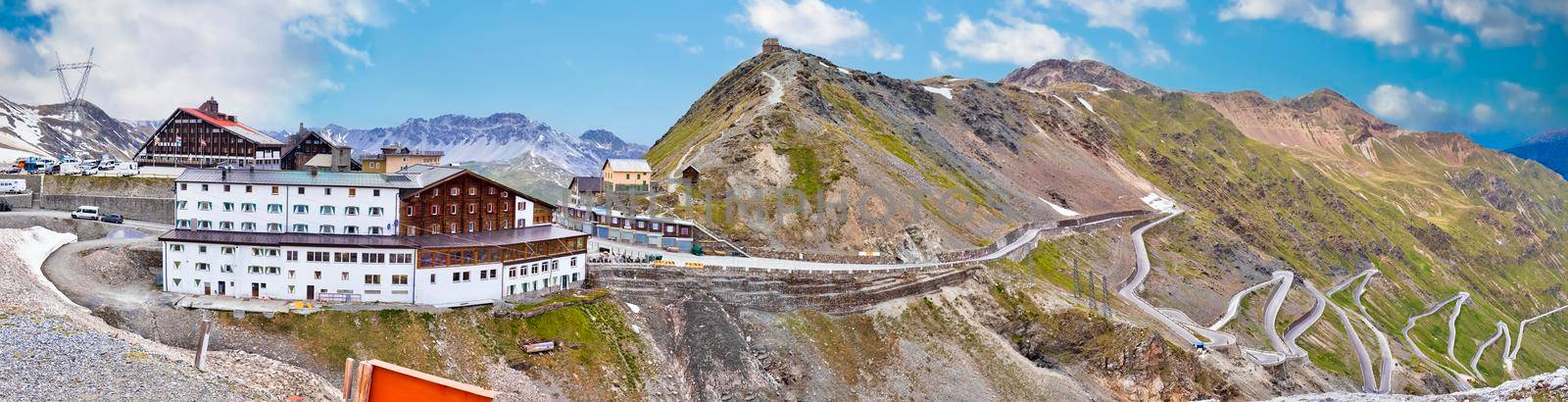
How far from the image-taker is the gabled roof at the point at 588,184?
110m

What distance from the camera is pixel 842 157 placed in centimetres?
12194

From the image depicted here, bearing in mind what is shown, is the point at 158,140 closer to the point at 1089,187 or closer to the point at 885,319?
the point at 885,319

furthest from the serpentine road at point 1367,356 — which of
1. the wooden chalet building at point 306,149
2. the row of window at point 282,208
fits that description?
the wooden chalet building at point 306,149

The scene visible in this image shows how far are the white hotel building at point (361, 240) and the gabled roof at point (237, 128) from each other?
101ft

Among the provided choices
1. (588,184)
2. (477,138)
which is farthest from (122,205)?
(477,138)

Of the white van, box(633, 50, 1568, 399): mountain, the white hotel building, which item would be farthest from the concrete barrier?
box(633, 50, 1568, 399): mountain

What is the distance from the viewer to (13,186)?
A: 3219 inches

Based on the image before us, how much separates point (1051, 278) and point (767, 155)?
3645 centimetres

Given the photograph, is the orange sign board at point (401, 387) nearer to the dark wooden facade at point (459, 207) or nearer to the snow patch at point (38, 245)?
the snow patch at point (38, 245)

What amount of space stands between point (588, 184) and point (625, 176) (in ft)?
15.4

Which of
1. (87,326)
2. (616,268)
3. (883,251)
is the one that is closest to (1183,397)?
(883,251)

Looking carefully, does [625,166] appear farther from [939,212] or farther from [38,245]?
[38,245]

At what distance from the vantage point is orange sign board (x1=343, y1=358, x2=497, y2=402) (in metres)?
12.7

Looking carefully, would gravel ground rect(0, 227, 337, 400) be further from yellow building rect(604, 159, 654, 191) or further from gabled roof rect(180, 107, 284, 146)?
yellow building rect(604, 159, 654, 191)
